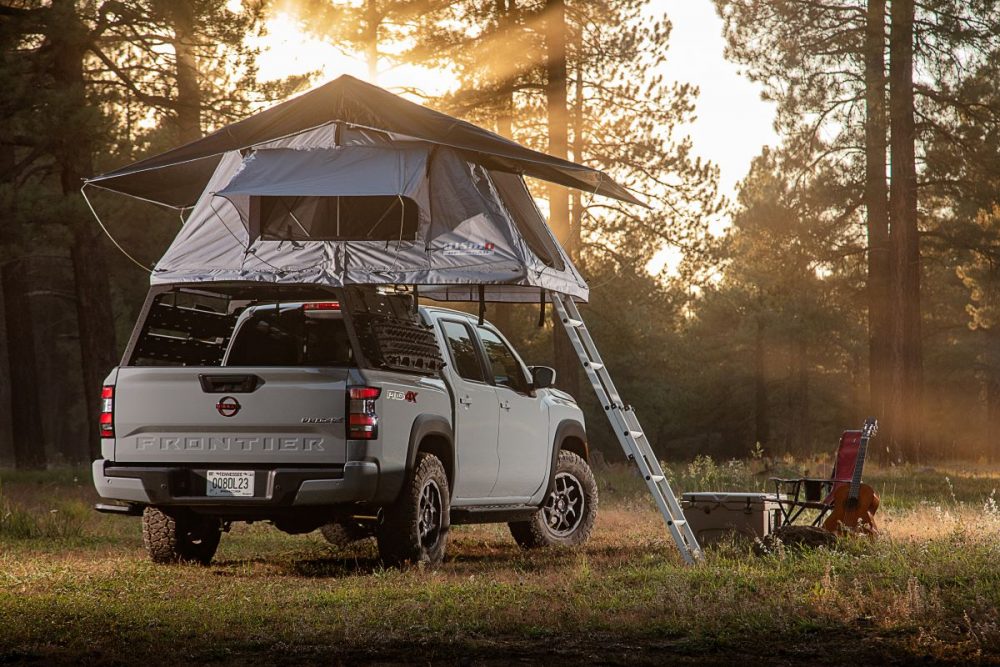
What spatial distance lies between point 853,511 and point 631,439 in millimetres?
2164

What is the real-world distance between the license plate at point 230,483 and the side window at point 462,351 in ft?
6.99

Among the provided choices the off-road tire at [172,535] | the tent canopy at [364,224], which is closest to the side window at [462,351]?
the tent canopy at [364,224]

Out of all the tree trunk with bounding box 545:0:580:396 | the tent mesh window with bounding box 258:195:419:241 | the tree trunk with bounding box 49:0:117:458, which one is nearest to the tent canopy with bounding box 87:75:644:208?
the tent mesh window with bounding box 258:195:419:241

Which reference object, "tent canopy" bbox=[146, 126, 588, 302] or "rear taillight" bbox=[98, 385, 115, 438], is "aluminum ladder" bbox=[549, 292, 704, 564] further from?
"rear taillight" bbox=[98, 385, 115, 438]

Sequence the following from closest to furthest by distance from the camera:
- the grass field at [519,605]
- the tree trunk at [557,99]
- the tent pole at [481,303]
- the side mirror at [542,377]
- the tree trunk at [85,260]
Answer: the grass field at [519,605] → the tent pole at [481,303] → the side mirror at [542,377] → the tree trunk at [85,260] → the tree trunk at [557,99]

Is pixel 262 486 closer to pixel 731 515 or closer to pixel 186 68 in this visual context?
pixel 731 515

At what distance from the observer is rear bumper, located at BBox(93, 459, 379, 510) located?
341 inches

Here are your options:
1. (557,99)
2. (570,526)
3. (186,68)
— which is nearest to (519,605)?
(570,526)

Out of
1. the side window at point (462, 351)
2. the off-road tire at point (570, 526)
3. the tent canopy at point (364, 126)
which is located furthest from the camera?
the off-road tire at point (570, 526)

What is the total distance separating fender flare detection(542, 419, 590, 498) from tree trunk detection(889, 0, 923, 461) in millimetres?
12867

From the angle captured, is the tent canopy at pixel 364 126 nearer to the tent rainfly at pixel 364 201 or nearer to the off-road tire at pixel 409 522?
the tent rainfly at pixel 364 201

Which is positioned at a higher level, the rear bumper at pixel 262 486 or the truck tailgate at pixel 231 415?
the truck tailgate at pixel 231 415

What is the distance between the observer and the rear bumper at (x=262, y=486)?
8.67 meters

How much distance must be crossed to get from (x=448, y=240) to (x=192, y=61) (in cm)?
1543
